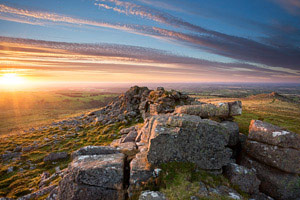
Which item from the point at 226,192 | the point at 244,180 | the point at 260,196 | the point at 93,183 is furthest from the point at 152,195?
the point at 260,196

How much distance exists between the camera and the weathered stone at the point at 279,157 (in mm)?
10641

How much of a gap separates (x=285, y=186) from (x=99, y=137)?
77.2 feet

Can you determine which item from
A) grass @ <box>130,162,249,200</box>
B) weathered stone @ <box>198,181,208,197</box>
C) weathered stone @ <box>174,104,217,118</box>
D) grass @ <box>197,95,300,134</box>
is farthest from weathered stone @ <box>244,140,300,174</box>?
weathered stone @ <box>198,181,208,197</box>

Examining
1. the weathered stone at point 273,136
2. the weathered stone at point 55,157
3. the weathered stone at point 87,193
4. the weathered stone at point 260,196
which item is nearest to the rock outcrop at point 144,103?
the weathered stone at point 55,157

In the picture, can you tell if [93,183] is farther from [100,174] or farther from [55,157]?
[55,157]

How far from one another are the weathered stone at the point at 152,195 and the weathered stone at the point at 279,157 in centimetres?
922

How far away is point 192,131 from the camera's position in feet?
34.0

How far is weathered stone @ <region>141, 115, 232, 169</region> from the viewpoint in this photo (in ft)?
32.6

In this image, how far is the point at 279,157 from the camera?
1086cm

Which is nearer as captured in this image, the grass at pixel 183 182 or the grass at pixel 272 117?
the grass at pixel 183 182

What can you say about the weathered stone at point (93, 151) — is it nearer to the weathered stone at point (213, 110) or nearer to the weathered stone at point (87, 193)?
the weathered stone at point (87, 193)

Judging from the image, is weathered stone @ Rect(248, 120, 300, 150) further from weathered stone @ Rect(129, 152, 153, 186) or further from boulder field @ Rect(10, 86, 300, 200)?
weathered stone @ Rect(129, 152, 153, 186)

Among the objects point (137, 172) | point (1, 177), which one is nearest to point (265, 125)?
point (137, 172)

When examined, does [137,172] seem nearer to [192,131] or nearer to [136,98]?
[192,131]
